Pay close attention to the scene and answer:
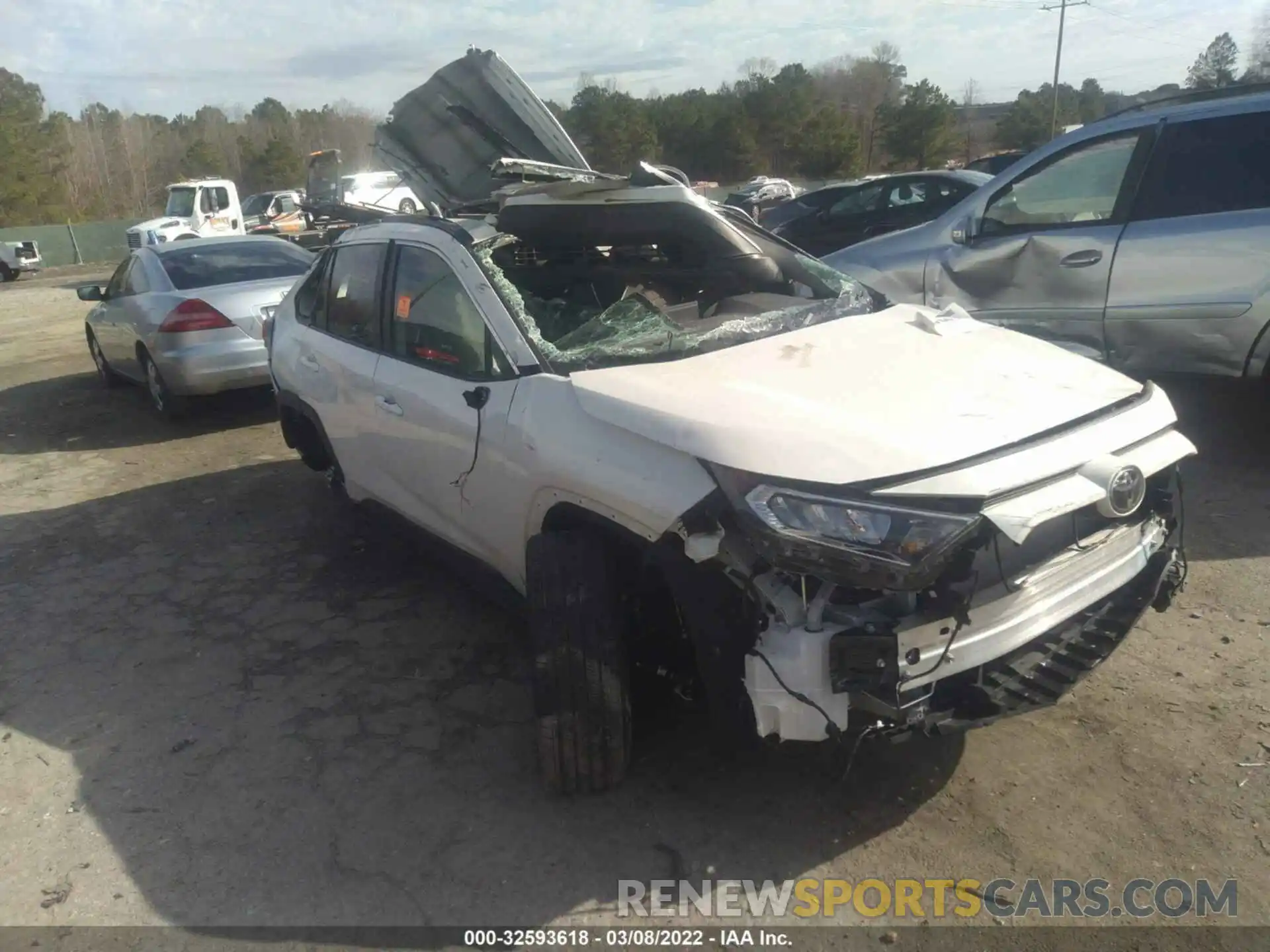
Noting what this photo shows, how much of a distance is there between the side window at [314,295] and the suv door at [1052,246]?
10.8ft

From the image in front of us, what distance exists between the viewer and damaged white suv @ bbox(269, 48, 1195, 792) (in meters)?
2.47

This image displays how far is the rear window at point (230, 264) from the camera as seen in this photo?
8375 mm

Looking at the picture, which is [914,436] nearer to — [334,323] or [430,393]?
[430,393]

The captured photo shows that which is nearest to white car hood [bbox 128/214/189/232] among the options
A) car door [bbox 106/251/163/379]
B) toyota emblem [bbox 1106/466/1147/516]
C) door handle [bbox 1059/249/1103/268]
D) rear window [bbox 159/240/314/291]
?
car door [bbox 106/251/163/379]

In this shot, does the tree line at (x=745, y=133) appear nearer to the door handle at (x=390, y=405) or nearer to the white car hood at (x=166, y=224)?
the white car hood at (x=166, y=224)

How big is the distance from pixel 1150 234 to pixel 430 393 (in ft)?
13.1

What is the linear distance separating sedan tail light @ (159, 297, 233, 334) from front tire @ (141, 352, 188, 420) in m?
0.49

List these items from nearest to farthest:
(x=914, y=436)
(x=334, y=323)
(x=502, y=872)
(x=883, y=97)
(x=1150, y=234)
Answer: (x=914, y=436)
(x=502, y=872)
(x=334, y=323)
(x=1150, y=234)
(x=883, y=97)

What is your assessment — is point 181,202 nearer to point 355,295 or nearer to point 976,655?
point 355,295

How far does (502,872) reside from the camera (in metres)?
2.82

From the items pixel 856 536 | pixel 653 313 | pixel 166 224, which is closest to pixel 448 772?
pixel 856 536

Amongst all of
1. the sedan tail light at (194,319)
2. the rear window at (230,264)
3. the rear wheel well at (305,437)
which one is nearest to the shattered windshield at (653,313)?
the rear wheel well at (305,437)

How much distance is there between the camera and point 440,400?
3748 millimetres

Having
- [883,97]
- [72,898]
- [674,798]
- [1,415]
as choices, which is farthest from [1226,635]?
[883,97]
